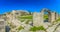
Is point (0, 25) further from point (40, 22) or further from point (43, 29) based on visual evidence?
point (40, 22)

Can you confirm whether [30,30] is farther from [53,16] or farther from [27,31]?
[53,16]

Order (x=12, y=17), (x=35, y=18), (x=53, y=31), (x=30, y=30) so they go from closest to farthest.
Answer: (x=53, y=31) → (x=30, y=30) → (x=35, y=18) → (x=12, y=17)

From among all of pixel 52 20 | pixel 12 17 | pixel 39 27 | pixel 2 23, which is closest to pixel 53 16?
pixel 52 20

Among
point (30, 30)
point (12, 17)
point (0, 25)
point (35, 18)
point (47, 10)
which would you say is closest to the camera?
point (0, 25)

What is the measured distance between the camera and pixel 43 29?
2044cm

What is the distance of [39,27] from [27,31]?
7.53 feet

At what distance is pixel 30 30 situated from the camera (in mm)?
20422

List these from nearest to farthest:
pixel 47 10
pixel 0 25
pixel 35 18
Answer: pixel 0 25 < pixel 35 18 < pixel 47 10

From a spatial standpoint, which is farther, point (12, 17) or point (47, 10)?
point (12, 17)

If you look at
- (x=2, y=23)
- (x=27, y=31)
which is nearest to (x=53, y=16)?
(x=27, y=31)

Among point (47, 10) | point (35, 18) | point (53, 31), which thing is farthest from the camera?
point (47, 10)

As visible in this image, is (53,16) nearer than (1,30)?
No

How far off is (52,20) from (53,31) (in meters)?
11.3

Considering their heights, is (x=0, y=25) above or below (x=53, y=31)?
above
